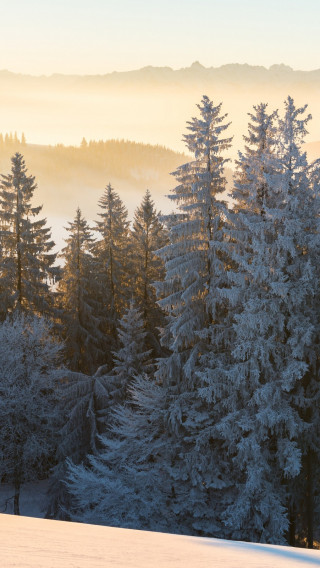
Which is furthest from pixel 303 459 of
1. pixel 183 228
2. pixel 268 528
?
pixel 183 228

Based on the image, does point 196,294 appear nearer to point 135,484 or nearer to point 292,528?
point 135,484

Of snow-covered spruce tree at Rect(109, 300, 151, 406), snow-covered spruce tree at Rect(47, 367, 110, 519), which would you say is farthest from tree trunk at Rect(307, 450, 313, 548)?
snow-covered spruce tree at Rect(47, 367, 110, 519)

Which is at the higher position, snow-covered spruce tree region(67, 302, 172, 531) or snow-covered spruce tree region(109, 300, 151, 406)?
snow-covered spruce tree region(109, 300, 151, 406)

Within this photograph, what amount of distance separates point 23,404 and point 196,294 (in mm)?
9281

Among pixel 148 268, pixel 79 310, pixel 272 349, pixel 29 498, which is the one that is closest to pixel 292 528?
pixel 272 349

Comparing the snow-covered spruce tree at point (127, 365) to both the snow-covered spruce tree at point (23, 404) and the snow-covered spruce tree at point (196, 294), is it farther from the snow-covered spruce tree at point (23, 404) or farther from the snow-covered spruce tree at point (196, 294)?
the snow-covered spruce tree at point (196, 294)

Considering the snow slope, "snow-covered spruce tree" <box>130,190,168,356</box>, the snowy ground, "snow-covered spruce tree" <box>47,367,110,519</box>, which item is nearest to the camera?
the snow slope

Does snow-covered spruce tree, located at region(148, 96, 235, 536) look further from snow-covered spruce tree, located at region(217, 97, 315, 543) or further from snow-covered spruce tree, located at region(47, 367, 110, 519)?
snow-covered spruce tree, located at region(47, 367, 110, 519)

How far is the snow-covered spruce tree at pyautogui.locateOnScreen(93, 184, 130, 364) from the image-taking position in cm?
3753

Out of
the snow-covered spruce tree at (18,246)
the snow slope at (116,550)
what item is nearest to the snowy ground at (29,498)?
the snow-covered spruce tree at (18,246)

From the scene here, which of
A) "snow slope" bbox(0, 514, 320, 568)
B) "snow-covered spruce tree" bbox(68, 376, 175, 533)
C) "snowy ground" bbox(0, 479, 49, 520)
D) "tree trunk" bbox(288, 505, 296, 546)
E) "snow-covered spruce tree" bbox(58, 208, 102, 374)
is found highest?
"snow-covered spruce tree" bbox(58, 208, 102, 374)

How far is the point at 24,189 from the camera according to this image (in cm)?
3231

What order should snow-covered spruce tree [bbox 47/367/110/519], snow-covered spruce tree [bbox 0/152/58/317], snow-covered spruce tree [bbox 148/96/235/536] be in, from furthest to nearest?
snow-covered spruce tree [bbox 0/152/58/317] < snow-covered spruce tree [bbox 47/367/110/519] < snow-covered spruce tree [bbox 148/96/235/536]

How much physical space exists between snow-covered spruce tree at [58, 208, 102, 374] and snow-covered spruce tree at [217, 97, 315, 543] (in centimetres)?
1897
